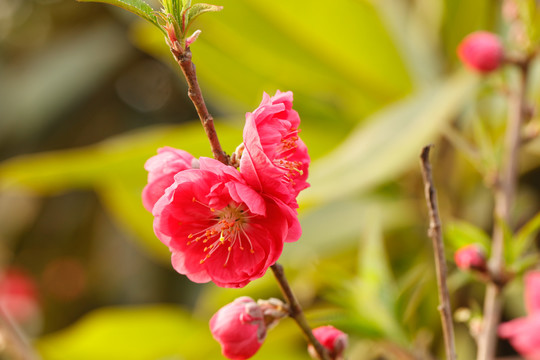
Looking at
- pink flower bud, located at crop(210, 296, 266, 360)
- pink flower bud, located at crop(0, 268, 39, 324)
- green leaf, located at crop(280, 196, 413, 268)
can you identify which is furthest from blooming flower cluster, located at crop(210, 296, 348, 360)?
pink flower bud, located at crop(0, 268, 39, 324)

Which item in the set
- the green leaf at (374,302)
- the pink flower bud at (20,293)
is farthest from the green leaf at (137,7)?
the pink flower bud at (20,293)

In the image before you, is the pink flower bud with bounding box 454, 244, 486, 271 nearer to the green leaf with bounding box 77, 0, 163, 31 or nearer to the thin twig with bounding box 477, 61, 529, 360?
the thin twig with bounding box 477, 61, 529, 360

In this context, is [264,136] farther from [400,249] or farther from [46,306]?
[46,306]

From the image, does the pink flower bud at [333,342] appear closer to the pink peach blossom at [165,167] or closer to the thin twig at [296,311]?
the thin twig at [296,311]

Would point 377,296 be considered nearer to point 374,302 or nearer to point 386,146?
point 374,302

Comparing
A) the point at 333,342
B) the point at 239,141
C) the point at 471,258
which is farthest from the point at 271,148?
the point at 239,141
